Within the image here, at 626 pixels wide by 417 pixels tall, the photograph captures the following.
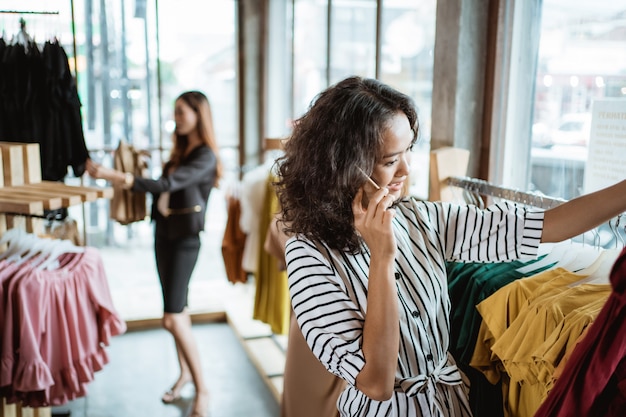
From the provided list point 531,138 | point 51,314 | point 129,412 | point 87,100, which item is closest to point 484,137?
point 531,138

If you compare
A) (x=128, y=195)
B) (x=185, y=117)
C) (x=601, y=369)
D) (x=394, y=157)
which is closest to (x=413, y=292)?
(x=394, y=157)

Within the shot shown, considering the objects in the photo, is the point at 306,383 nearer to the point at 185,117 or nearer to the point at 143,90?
the point at 185,117

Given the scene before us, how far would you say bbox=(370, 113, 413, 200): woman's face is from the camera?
1344 millimetres

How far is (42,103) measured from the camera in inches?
125

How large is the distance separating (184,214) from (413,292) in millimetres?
2103

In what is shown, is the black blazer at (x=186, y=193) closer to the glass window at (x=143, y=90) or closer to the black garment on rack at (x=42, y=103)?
the black garment on rack at (x=42, y=103)

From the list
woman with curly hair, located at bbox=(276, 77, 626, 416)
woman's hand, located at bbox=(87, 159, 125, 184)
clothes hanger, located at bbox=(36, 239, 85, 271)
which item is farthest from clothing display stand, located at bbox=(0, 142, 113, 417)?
woman with curly hair, located at bbox=(276, 77, 626, 416)

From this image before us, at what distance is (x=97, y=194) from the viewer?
8.20ft

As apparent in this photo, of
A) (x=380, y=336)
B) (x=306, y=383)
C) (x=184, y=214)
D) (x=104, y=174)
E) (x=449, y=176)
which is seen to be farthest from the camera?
(x=184, y=214)

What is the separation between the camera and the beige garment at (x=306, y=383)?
2.21 meters

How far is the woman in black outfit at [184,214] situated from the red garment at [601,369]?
2.47 meters

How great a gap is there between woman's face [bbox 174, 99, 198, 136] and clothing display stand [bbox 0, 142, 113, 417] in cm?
85

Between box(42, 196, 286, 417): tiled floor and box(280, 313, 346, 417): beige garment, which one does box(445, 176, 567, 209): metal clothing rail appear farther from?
box(42, 196, 286, 417): tiled floor

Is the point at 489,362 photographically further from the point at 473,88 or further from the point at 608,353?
the point at 473,88
